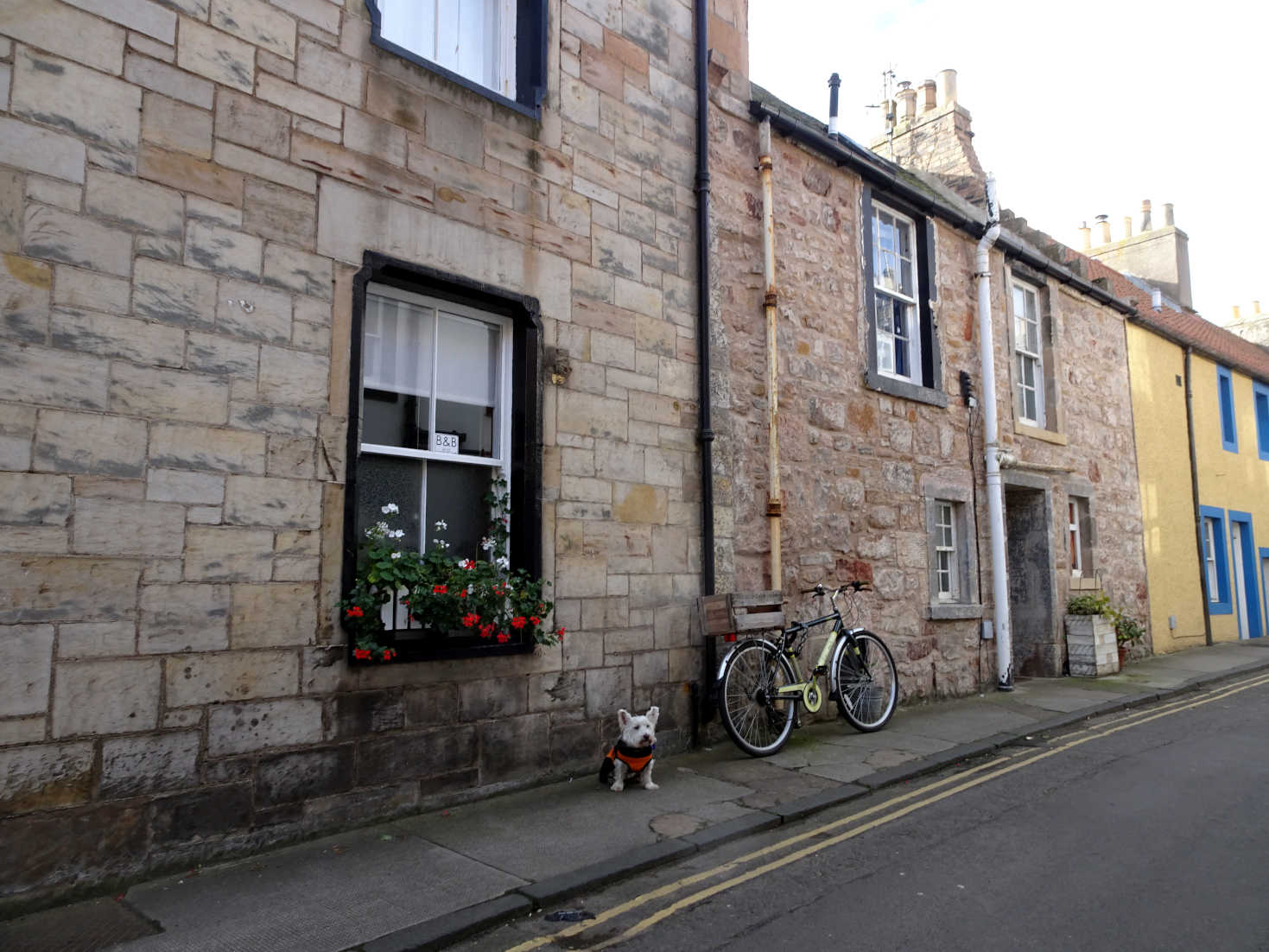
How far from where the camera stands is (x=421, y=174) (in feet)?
20.1

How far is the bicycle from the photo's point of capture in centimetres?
740

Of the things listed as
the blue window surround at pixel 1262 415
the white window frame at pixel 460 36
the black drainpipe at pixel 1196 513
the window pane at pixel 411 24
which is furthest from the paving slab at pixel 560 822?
the blue window surround at pixel 1262 415

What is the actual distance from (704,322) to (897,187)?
4.26m

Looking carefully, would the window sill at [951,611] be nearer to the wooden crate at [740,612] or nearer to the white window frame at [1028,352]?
the wooden crate at [740,612]

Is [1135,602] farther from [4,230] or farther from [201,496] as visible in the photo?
[4,230]

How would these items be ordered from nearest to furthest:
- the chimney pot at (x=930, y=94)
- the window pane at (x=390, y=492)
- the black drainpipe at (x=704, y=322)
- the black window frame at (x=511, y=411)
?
the black window frame at (x=511, y=411) → the window pane at (x=390, y=492) → the black drainpipe at (x=704, y=322) → the chimney pot at (x=930, y=94)

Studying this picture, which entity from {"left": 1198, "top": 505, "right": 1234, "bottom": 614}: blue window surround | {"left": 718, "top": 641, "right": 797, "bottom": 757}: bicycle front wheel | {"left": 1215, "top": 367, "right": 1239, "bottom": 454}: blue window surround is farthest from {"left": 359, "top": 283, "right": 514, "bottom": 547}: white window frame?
{"left": 1215, "top": 367, "right": 1239, "bottom": 454}: blue window surround

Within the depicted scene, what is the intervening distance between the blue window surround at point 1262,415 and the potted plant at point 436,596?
2041 centimetres

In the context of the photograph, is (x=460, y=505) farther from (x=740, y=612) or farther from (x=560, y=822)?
(x=740, y=612)

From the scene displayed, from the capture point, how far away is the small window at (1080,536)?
13555 mm

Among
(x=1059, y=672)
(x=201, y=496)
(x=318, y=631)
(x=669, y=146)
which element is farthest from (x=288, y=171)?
(x=1059, y=672)

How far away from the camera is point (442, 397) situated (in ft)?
20.9

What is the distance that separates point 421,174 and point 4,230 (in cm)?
256

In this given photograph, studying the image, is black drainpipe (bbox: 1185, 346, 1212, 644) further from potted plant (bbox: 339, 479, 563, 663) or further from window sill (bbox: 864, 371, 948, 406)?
potted plant (bbox: 339, 479, 563, 663)
